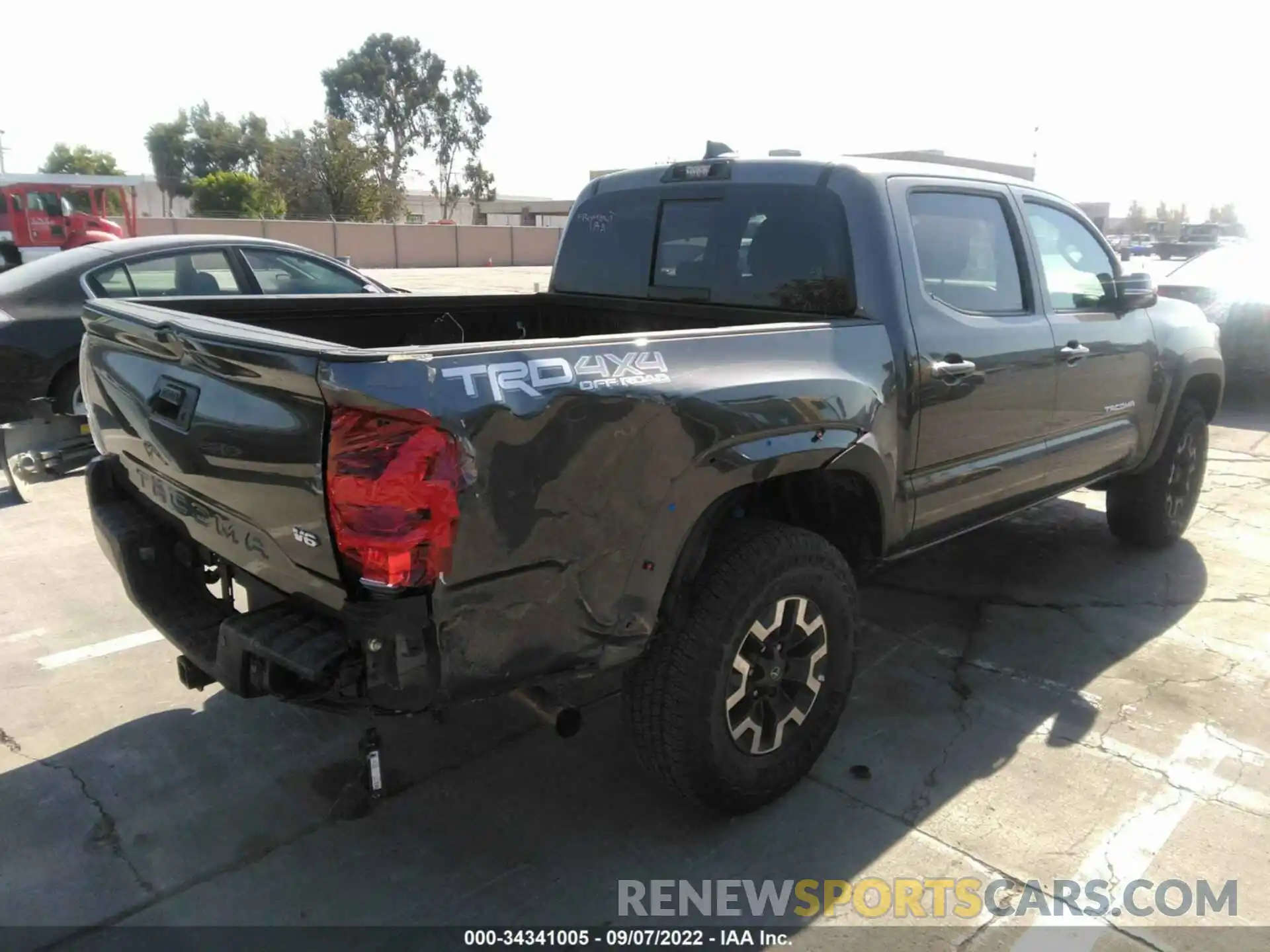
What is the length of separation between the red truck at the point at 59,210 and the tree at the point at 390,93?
40.3 m

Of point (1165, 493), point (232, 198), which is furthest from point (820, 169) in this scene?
point (232, 198)

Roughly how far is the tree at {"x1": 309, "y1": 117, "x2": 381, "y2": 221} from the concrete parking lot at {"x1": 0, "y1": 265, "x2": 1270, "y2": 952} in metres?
46.8

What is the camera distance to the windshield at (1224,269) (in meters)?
10.4

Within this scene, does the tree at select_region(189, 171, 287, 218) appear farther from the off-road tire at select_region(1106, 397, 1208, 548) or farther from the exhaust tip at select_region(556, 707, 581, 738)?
the exhaust tip at select_region(556, 707, 581, 738)

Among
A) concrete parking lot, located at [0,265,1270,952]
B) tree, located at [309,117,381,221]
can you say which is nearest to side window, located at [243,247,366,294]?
concrete parking lot, located at [0,265,1270,952]

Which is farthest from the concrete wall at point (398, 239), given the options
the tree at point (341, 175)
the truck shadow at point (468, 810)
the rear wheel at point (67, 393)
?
the truck shadow at point (468, 810)

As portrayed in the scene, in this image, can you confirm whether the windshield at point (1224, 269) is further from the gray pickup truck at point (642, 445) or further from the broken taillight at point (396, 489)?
the broken taillight at point (396, 489)

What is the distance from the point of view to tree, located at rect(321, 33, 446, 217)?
214ft

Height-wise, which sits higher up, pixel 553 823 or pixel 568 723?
pixel 568 723

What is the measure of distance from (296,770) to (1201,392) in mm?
5250

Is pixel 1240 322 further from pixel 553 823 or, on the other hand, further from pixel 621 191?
pixel 553 823

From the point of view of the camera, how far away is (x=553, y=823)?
3037 mm

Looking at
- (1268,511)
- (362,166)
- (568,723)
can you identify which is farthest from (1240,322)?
(362,166)

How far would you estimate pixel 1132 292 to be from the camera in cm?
446
